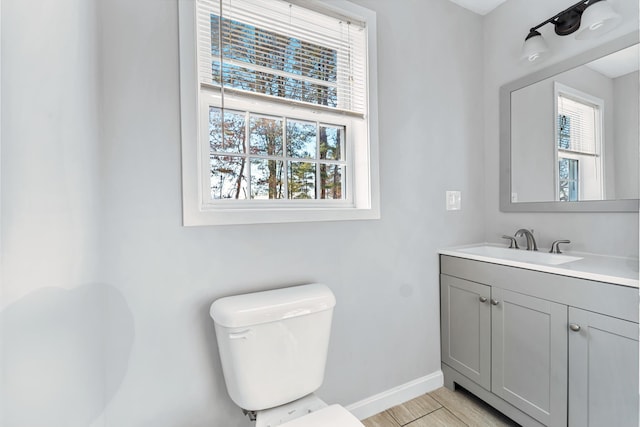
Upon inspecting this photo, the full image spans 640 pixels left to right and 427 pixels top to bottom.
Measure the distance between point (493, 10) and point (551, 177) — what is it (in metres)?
1.19

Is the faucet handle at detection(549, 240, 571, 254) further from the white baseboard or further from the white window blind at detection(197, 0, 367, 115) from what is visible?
the white window blind at detection(197, 0, 367, 115)

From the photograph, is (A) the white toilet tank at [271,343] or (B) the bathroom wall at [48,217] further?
(A) the white toilet tank at [271,343]

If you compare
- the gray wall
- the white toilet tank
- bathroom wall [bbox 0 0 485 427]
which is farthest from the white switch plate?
the white toilet tank

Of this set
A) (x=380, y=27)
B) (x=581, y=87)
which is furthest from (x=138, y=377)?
(x=581, y=87)

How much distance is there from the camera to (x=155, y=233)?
112cm

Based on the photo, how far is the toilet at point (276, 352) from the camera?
1069 mm

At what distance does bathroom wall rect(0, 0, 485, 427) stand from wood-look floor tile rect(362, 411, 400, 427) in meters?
0.12

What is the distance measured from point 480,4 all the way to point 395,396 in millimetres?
2481

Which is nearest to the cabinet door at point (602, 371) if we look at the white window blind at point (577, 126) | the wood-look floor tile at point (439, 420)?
the wood-look floor tile at point (439, 420)

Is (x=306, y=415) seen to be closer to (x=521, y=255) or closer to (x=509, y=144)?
(x=521, y=255)

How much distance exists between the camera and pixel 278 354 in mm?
1123

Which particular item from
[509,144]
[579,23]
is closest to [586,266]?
[509,144]

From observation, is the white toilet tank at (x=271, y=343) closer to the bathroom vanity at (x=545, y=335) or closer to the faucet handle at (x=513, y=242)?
the bathroom vanity at (x=545, y=335)

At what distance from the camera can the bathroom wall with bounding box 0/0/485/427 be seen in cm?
60
